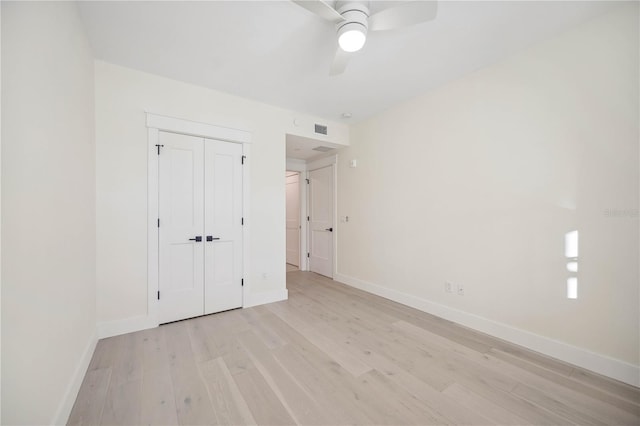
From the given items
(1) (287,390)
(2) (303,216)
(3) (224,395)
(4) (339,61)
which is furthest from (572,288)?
(2) (303,216)

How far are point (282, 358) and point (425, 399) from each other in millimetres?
1125

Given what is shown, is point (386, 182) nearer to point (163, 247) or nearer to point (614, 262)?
point (614, 262)

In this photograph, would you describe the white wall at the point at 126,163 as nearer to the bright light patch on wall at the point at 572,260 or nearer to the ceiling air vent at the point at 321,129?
the ceiling air vent at the point at 321,129

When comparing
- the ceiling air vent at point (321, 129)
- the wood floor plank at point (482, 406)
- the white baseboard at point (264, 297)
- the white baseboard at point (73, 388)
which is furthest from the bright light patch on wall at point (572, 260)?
the white baseboard at point (73, 388)

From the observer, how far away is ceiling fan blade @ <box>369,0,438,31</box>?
63.5 inches

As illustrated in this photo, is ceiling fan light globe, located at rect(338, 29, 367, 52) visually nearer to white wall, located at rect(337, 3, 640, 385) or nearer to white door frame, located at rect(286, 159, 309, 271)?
white wall, located at rect(337, 3, 640, 385)

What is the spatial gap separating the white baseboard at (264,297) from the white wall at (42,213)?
1.63 metres

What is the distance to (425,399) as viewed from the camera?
166 cm

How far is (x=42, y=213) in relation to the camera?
131 cm

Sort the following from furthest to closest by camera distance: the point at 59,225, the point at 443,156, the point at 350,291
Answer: the point at 350,291
the point at 443,156
the point at 59,225

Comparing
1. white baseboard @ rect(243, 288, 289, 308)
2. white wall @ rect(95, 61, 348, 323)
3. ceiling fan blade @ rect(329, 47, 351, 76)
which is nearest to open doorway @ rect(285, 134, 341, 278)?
white baseboard @ rect(243, 288, 289, 308)

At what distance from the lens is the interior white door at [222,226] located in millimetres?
3084

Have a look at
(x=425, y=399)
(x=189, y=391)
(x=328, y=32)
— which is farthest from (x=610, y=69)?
(x=189, y=391)

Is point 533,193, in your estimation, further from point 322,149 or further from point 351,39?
point 322,149
